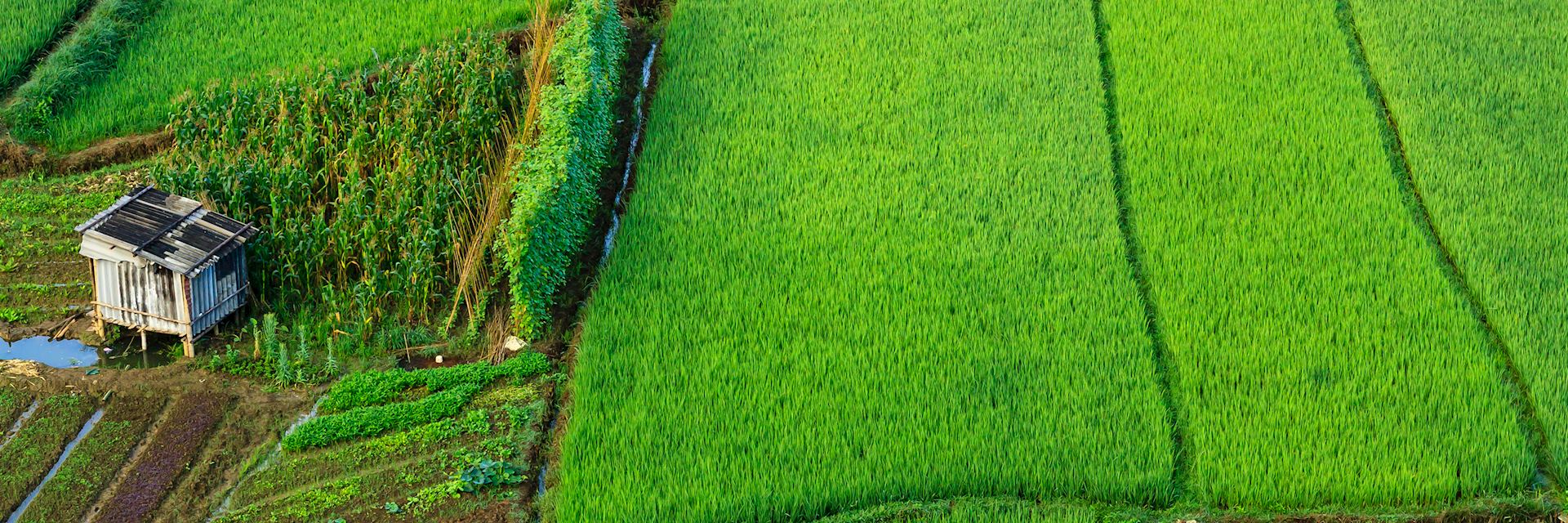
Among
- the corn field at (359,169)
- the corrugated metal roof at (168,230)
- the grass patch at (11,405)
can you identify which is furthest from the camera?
the corn field at (359,169)

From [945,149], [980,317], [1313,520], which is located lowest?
[1313,520]

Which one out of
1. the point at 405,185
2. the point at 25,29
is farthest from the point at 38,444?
the point at 25,29

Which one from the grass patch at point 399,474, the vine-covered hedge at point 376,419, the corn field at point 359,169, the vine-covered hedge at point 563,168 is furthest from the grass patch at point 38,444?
the vine-covered hedge at point 563,168

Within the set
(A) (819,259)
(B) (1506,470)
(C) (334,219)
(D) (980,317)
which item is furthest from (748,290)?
(B) (1506,470)

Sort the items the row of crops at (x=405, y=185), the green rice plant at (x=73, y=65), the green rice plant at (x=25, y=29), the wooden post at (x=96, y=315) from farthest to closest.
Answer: the green rice plant at (x=25, y=29) < the green rice plant at (x=73, y=65) < the row of crops at (x=405, y=185) < the wooden post at (x=96, y=315)

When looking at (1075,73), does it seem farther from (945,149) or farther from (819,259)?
(819,259)

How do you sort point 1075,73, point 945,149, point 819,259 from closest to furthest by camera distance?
point 819,259, point 945,149, point 1075,73

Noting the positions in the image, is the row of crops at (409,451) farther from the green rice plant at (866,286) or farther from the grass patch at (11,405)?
the grass patch at (11,405)
